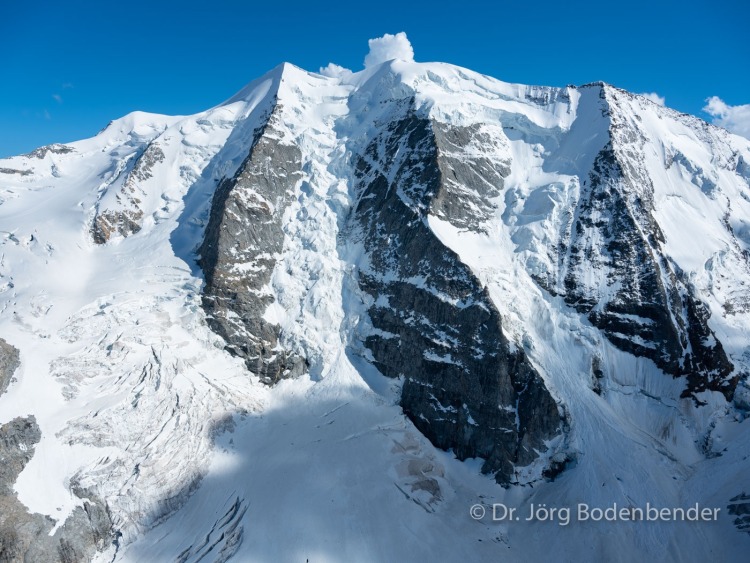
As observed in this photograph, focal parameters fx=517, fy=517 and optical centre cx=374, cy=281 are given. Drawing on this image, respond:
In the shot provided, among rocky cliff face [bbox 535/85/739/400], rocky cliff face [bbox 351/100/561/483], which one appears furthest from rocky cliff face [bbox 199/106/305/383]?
rocky cliff face [bbox 535/85/739/400]

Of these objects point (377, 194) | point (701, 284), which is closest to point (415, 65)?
point (377, 194)

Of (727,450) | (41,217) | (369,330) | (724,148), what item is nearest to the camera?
(727,450)

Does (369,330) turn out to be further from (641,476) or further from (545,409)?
(641,476)

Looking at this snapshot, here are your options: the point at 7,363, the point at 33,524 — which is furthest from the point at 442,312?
the point at 7,363

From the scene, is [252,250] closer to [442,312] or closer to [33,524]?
[442,312]

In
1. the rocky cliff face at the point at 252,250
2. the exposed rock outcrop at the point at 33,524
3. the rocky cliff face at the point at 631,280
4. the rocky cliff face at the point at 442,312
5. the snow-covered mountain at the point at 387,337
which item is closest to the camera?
the exposed rock outcrop at the point at 33,524

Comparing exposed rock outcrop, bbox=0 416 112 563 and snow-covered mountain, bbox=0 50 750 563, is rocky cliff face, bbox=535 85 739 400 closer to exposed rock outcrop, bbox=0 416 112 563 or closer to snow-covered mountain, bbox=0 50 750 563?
snow-covered mountain, bbox=0 50 750 563

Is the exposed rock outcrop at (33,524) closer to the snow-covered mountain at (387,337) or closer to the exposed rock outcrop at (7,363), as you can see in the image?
the snow-covered mountain at (387,337)

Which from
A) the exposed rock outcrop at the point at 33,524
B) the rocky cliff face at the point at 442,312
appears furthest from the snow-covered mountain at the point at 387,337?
the rocky cliff face at the point at 442,312
